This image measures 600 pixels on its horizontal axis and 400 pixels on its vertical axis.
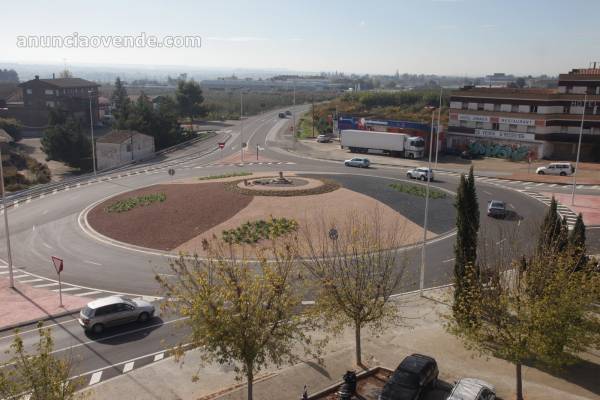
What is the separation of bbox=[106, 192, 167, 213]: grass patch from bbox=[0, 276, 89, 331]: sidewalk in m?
15.5

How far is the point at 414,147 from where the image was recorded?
77.3 meters

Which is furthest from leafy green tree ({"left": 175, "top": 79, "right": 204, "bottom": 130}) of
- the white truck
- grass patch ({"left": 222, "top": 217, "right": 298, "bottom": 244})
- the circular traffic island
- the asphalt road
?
grass patch ({"left": 222, "top": 217, "right": 298, "bottom": 244})

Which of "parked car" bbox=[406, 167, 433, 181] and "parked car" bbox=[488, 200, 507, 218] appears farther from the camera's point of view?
"parked car" bbox=[406, 167, 433, 181]

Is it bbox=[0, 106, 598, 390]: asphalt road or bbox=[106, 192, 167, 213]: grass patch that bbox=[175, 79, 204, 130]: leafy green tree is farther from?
bbox=[106, 192, 167, 213]: grass patch

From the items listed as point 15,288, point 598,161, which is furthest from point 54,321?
point 598,161

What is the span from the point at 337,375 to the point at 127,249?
2264 cm

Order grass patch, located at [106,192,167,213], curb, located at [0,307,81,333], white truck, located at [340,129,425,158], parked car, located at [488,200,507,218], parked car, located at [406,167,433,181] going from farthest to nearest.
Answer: white truck, located at [340,129,425,158] → parked car, located at [406,167,433,181] → grass patch, located at [106,192,167,213] → parked car, located at [488,200,507,218] → curb, located at [0,307,81,333]

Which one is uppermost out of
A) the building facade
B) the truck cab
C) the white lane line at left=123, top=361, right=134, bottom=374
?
the building facade

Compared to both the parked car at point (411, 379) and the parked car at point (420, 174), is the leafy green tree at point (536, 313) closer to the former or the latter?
the parked car at point (411, 379)

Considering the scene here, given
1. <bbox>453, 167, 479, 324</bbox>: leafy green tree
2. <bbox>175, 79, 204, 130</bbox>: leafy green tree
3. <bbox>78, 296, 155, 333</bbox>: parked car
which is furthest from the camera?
<bbox>175, 79, 204, 130</bbox>: leafy green tree

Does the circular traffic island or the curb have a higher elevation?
the circular traffic island

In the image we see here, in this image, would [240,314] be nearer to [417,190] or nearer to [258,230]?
[258,230]

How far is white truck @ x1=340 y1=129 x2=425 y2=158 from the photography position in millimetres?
77625

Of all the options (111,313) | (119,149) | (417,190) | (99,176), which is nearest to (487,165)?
(417,190)
